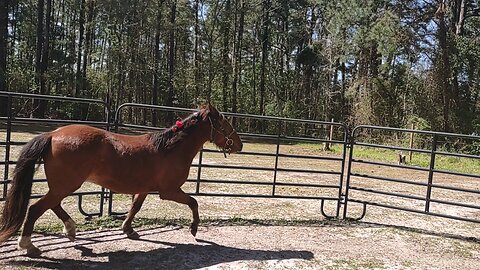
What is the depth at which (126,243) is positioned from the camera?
14.0ft

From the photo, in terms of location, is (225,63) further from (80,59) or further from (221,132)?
(221,132)

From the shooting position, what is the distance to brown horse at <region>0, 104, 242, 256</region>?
11.7 ft

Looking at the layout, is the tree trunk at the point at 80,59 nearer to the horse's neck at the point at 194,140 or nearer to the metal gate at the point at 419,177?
the metal gate at the point at 419,177

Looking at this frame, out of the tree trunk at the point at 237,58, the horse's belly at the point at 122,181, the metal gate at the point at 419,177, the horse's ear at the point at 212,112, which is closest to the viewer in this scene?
the horse's belly at the point at 122,181

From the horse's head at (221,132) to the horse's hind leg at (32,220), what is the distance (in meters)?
1.68

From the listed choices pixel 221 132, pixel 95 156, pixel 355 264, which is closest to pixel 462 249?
pixel 355 264

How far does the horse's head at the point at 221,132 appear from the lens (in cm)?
443

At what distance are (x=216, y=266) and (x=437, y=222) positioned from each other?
422cm

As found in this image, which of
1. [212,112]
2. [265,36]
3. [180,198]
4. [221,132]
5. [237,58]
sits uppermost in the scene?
[265,36]

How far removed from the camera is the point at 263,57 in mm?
28438

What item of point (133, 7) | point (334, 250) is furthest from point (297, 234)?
point (133, 7)

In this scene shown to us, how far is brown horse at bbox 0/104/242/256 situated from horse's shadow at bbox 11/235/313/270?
22 centimetres

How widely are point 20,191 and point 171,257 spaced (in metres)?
1.49

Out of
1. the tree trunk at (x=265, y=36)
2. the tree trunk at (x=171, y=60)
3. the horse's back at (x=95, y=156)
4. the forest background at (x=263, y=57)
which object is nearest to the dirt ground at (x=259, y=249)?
the horse's back at (x=95, y=156)
